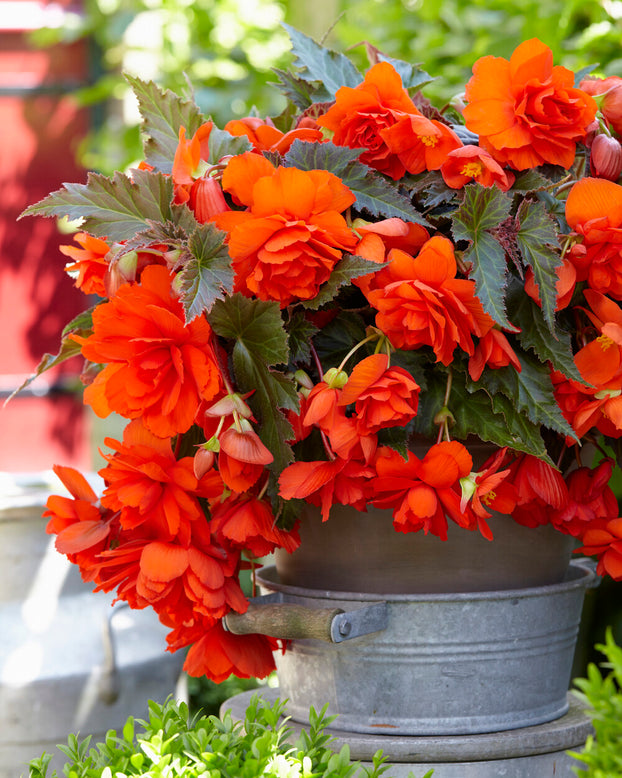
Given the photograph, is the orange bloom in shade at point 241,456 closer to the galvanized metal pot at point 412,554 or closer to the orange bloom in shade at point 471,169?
the galvanized metal pot at point 412,554

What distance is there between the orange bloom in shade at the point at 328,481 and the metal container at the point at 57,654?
64 centimetres

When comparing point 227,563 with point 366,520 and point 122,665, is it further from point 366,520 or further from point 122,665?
point 122,665

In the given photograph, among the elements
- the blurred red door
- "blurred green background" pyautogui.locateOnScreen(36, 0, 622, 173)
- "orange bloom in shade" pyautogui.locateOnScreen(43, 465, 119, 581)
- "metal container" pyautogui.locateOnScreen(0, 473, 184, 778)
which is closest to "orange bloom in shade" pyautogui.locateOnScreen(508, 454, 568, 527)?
"orange bloom in shade" pyautogui.locateOnScreen(43, 465, 119, 581)

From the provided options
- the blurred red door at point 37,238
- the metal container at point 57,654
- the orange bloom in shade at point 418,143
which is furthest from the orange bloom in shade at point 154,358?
the blurred red door at point 37,238

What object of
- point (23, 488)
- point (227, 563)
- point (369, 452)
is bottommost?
point (23, 488)

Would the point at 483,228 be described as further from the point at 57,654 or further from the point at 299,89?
the point at 57,654

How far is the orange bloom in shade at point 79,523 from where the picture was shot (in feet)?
2.44

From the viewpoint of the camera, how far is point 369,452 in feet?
2.20

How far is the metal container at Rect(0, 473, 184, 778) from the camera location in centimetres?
121

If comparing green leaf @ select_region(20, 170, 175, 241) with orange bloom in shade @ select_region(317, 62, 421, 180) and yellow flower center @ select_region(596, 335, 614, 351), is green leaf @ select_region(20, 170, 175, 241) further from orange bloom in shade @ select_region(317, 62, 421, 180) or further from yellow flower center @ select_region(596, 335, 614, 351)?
yellow flower center @ select_region(596, 335, 614, 351)

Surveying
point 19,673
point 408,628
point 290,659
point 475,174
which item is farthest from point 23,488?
point 475,174

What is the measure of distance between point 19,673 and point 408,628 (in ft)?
2.22

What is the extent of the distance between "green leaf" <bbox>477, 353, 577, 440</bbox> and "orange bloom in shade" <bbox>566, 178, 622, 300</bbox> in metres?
0.08

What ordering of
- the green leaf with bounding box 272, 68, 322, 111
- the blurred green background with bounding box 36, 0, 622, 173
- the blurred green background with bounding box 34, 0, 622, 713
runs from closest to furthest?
the green leaf with bounding box 272, 68, 322, 111
the blurred green background with bounding box 34, 0, 622, 713
the blurred green background with bounding box 36, 0, 622, 173
